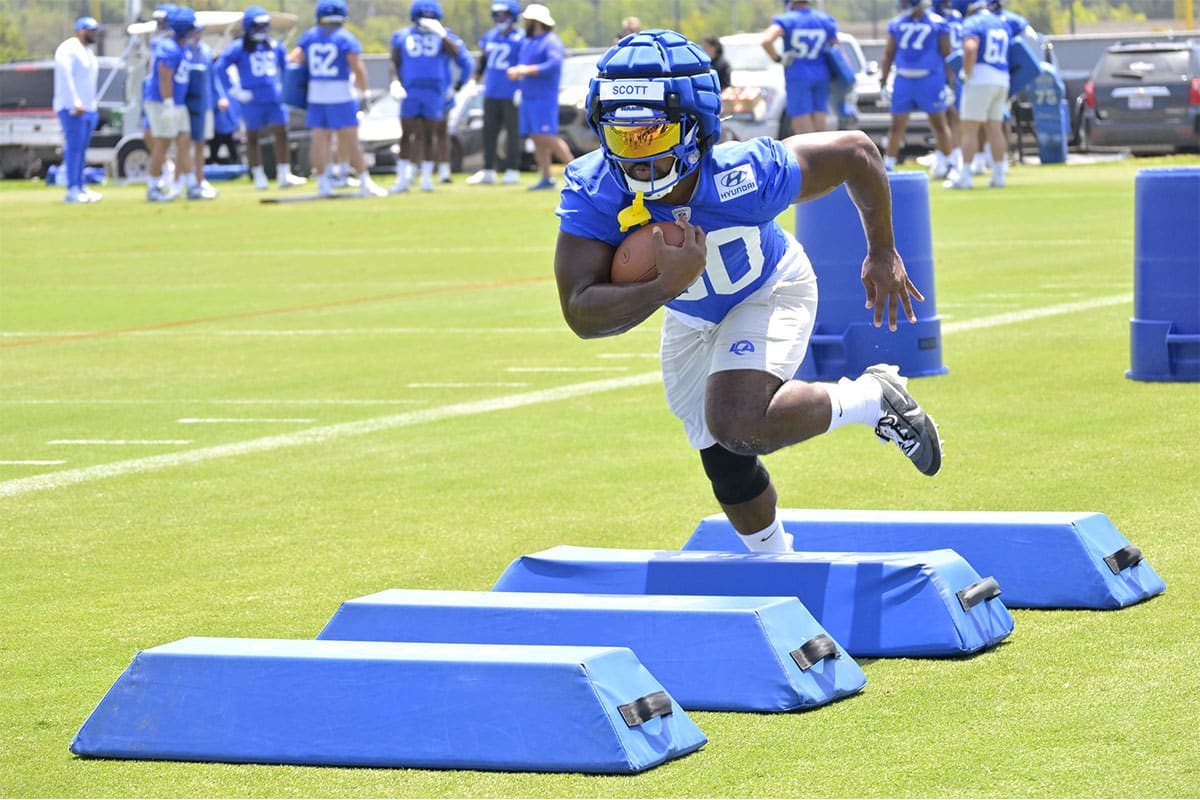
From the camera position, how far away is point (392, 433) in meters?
10.4

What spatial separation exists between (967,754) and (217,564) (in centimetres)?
344

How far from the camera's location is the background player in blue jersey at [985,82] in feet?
80.8

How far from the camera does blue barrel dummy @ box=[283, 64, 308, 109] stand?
91.4 feet

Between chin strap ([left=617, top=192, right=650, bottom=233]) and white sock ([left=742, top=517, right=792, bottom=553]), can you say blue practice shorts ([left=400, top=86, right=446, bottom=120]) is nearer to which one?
white sock ([left=742, top=517, right=792, bottom=553])

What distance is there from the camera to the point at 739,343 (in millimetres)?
6219

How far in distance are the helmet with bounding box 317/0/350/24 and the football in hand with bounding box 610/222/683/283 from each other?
22364 mm

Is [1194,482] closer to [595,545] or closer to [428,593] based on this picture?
[595,545]

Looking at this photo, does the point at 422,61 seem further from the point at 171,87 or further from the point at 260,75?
the point at 171,87

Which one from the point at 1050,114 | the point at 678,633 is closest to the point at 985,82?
the point at 1050,114

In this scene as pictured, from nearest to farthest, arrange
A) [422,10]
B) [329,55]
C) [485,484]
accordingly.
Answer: [485,484] → [329,55] → [422,10]

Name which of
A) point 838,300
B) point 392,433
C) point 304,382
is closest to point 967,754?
point 392,433

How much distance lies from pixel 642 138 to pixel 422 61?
73.8 feet

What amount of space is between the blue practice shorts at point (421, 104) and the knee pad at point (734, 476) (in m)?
22.2

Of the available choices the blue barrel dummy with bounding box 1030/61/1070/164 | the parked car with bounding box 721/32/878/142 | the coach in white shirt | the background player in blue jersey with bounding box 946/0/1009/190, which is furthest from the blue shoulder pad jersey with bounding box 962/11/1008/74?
the coach in white shirt
